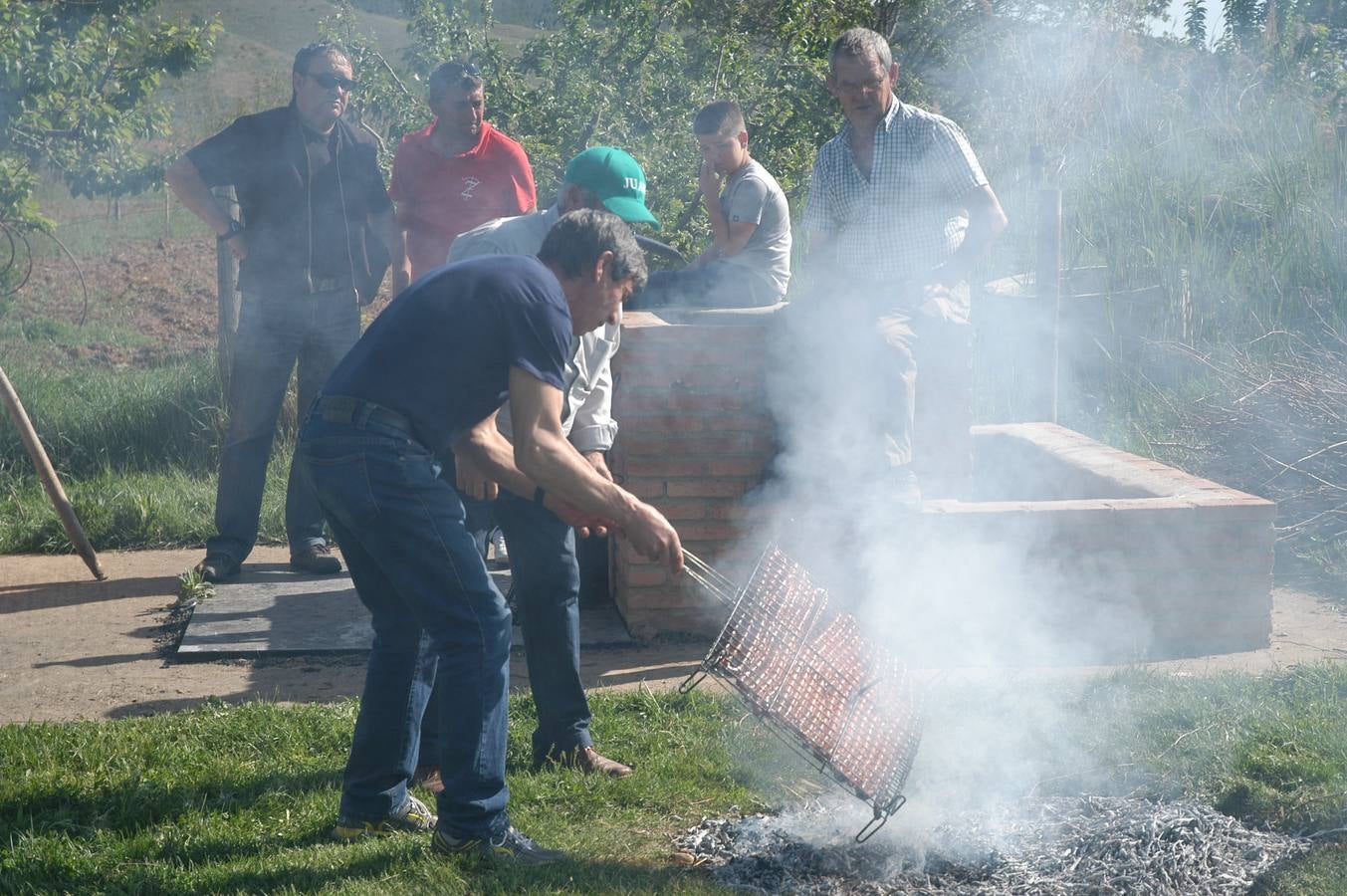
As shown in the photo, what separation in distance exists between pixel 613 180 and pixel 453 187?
8.78ft

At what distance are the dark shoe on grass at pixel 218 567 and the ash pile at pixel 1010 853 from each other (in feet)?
11.4

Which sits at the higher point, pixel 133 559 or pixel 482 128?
pixel 482 128

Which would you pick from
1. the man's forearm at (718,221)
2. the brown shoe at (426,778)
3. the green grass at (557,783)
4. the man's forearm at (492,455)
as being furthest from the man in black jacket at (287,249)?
the man's forearm at (492,455)

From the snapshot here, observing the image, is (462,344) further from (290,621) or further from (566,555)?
(290,621)

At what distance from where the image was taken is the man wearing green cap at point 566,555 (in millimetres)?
4051

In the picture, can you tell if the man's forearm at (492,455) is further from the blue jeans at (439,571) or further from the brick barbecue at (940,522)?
the brick barbecue at (940,522)

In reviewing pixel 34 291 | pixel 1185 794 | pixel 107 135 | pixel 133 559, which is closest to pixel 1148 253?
pixel 1185 794

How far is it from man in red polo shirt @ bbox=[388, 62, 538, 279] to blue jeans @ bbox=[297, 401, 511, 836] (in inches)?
136

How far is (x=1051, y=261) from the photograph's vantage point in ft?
25.8

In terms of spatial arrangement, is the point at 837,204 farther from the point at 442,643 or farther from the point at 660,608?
the point at 442,643

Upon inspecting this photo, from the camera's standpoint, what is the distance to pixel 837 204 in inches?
233

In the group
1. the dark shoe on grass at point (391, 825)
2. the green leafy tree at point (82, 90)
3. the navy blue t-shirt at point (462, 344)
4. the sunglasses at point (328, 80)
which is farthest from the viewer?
the green leafy tree at point (82, 90)

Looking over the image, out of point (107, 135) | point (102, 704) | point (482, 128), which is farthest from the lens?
point (107, 135)

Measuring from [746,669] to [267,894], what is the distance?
52.2 inches
